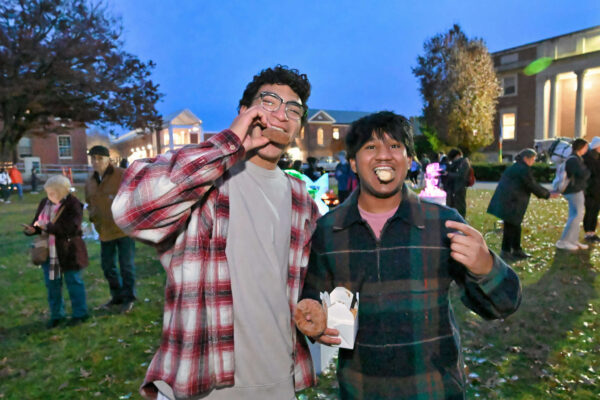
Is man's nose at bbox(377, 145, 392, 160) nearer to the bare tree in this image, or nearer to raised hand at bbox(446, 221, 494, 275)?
raised hand at bbox(446, 221, 494, 275)

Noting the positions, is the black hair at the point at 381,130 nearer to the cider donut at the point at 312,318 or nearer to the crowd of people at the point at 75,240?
the cider donut at the point at 312,318

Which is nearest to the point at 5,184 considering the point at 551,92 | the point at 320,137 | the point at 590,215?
the point at 590,215

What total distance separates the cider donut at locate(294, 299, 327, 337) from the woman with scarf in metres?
4.64

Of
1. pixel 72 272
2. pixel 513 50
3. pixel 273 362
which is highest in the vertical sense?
pixel 513 50

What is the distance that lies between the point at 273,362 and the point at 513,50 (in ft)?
138

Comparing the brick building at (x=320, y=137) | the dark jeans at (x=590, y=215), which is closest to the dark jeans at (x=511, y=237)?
the dark jeans at (x=590, y=215)

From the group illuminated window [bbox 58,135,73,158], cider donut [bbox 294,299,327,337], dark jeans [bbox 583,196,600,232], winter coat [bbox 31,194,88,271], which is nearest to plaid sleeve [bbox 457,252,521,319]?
cider donut [bbox 294,299,327,337]

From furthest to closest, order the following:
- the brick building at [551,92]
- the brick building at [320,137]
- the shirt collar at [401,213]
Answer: the brick building at [320,137] < the brick building at [551,92] < the shirt collar at [401,213]

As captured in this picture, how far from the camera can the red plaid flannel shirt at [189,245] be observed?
5.08 feet

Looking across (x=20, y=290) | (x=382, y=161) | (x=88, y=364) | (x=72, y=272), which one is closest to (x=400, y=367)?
(x=382, y=161)

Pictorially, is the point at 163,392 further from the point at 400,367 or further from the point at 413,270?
the point at 413,270

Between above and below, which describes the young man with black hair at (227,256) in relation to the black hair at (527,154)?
below

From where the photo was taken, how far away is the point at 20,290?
23.1ft

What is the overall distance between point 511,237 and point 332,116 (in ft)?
192
